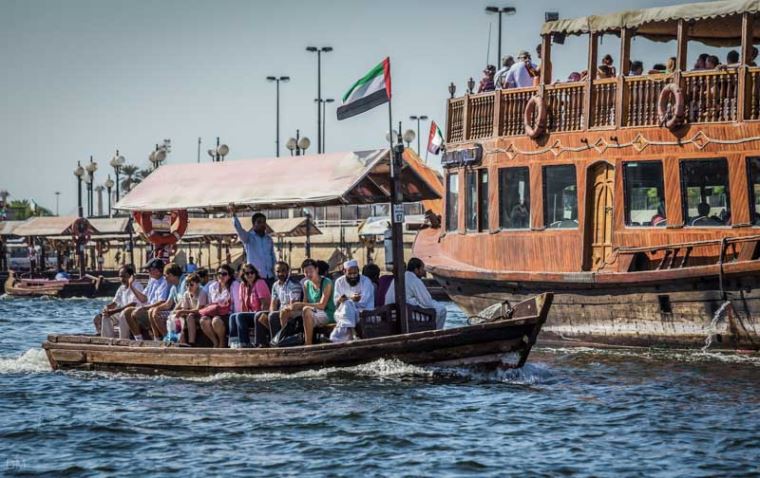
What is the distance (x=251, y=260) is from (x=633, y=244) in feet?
20.0

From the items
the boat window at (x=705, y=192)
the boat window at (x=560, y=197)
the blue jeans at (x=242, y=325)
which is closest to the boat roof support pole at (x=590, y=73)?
the boat window at (x=560, y=197)

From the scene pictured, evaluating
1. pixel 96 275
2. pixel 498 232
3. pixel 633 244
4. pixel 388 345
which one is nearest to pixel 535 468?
pixel 388 345

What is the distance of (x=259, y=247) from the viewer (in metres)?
16.3

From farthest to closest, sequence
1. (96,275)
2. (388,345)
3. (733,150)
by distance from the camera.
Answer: (96,275), (733,150), (388,345)

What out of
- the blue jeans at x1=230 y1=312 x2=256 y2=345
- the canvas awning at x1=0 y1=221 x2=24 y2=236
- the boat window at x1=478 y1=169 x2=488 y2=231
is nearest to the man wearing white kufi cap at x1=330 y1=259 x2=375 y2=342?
the blue jeans at x1=230 y1=312 x2=256 y2=345

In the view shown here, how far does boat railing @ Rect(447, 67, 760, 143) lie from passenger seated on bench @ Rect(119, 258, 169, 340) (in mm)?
6661

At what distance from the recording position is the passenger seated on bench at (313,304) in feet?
49.7

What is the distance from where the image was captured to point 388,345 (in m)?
14.6

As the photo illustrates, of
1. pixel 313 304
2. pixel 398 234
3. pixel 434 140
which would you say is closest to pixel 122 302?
pixel 313 304

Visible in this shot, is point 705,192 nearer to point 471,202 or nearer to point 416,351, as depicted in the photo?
point 471,202

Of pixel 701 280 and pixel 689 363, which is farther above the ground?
pixel 701 280

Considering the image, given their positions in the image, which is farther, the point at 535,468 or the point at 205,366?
the point at 205,366

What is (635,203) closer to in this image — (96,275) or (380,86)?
(380,86)

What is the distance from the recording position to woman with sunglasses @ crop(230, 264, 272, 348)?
51.4 ft
